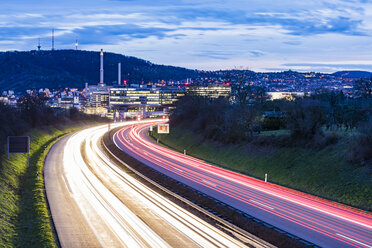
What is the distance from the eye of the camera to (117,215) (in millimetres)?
25250

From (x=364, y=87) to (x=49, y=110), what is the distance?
70944 mm

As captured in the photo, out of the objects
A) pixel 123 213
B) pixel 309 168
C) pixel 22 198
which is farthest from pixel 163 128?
pixel 123 213

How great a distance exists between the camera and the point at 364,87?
69.2 m

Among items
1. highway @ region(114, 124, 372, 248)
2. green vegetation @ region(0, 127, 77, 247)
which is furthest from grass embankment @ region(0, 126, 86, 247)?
highway @ region(114, 124, 372, 248)

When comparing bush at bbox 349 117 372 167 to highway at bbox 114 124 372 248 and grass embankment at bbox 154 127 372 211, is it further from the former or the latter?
highway at bbox 114 124 372 248

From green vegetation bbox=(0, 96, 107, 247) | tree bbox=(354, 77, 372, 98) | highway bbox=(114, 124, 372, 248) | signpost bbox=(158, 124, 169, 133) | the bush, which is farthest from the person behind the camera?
tree bbox=(354, 77, 372, 98)

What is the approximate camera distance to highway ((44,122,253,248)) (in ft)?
67.0

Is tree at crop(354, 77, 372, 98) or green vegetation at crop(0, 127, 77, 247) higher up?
tree at crop(354, 77, 372, 98)

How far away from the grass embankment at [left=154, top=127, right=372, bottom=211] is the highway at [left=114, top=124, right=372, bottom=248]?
1.61 m

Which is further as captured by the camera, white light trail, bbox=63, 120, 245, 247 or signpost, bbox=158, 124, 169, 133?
signpost, bbox=158, 124, 169, 133

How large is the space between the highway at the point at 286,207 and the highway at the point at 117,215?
404 cm

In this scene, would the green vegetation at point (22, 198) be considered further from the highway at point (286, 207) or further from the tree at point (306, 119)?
the tree at point (306, 119)

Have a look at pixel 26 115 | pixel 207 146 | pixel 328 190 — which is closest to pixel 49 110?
pixel 26 115

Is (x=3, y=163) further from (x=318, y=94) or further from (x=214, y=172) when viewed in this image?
(x=318, y=94)
